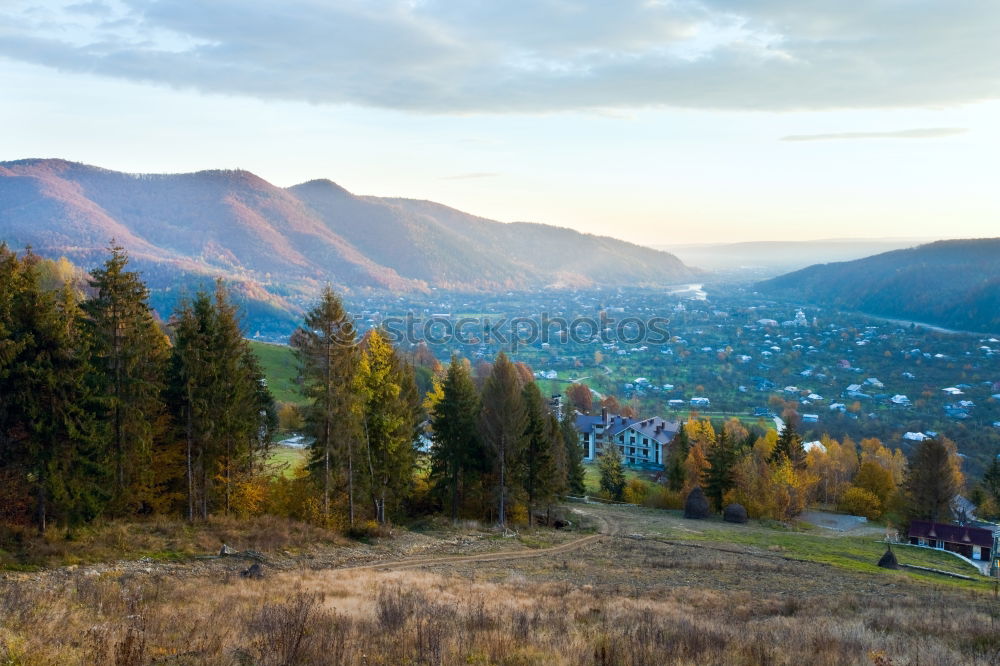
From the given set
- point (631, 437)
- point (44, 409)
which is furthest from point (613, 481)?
point (44, 409)

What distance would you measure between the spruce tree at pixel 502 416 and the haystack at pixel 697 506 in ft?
68.6

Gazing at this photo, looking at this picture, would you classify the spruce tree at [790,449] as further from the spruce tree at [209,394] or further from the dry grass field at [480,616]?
the spruce tree at [209,394]

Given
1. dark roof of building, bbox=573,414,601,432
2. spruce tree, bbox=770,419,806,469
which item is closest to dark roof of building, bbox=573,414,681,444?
dark roof of building, bbox=573,414,601,432

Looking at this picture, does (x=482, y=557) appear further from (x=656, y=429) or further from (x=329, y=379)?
(x=656, y=429)

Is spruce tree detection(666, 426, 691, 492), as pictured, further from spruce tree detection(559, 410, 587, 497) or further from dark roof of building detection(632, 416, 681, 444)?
dark roof of building detection(632, 416, 681, 444)

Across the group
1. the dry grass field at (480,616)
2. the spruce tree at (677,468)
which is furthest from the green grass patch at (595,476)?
the dry grass field at (480,616)

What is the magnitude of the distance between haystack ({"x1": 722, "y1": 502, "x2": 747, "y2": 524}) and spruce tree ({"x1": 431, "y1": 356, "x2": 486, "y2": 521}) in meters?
23.2

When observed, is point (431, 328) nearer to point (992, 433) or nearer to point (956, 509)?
point (992, 433)

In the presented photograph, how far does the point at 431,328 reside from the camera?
19238 centimetres

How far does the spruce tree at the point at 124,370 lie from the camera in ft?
68.6

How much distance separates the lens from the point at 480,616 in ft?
36.3

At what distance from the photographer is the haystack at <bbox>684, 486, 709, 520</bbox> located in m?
48.0

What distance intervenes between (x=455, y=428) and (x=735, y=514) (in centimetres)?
2544

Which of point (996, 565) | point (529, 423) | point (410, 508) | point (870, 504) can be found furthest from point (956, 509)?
point (410, 508)
